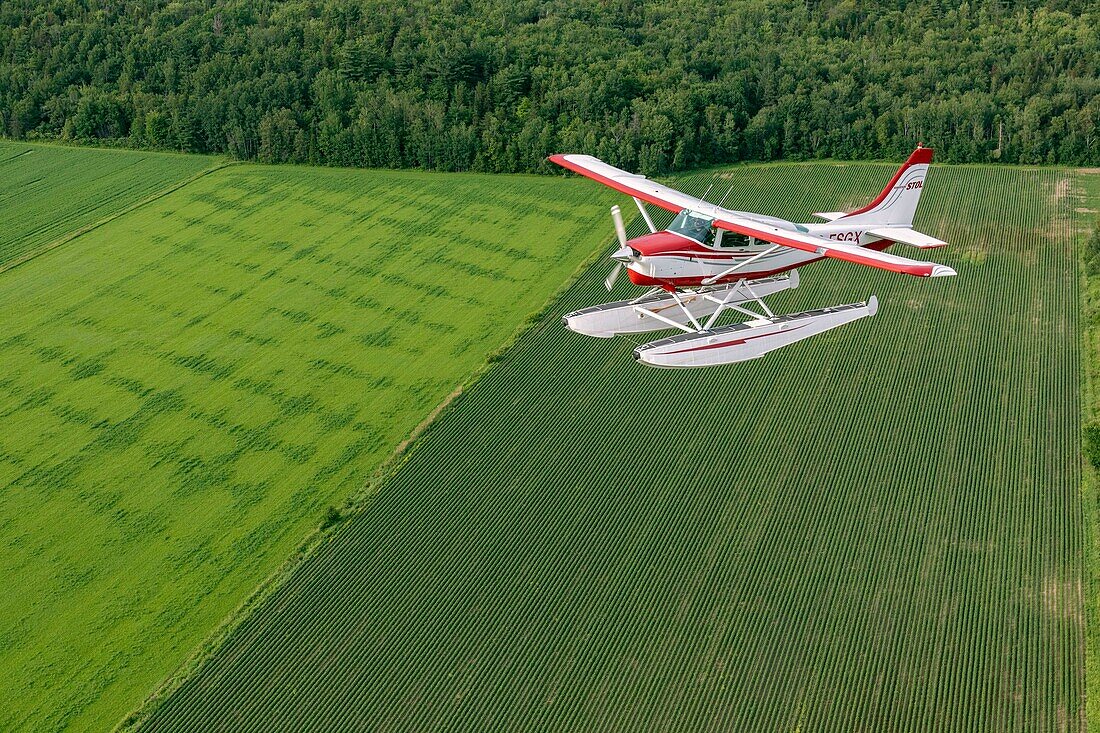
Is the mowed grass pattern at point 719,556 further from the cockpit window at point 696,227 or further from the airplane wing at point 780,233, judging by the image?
the cockpit window at point 696,227

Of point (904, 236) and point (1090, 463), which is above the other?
point (904, 236)

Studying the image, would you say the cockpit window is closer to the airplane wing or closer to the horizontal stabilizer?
the airplane wing

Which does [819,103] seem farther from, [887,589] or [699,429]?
[887,589]

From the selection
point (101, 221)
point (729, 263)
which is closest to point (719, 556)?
point (729, 263)

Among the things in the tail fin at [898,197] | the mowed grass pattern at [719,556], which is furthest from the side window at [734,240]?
the mowed grass pattern at [719,556]

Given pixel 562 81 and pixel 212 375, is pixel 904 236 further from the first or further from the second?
pixel 562 81

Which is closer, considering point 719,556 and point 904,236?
point 904,236

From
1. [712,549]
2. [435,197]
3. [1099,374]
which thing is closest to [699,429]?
[712,549]
